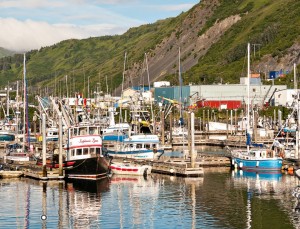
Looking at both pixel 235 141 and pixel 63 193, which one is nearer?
pixel 63 193

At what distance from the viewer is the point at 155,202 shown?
7250 cm

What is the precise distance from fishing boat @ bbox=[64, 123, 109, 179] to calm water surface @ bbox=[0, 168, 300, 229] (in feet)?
5.26

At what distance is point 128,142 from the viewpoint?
10506 centimetres

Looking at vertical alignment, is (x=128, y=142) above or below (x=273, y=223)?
above

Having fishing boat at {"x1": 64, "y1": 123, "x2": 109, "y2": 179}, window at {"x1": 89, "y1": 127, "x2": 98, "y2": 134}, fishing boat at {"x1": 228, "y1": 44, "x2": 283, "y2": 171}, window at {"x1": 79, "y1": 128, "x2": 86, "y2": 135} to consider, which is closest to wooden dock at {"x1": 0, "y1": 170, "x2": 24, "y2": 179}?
fishing boat at {"x1": 64, "y1": 123, "x2": 109, "y2": 179}

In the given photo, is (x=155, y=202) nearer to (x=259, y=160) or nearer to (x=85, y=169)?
(x=85, y=169)

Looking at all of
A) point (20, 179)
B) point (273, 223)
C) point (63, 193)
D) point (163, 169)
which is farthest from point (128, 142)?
point (273, 223)

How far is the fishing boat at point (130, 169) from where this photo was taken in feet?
296

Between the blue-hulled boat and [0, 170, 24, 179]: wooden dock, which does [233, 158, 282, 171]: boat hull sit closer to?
the blue-hulled boat

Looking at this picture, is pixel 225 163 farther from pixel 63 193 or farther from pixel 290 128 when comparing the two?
pixel 290 128

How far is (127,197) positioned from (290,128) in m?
73.9

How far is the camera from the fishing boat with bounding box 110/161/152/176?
296 feet

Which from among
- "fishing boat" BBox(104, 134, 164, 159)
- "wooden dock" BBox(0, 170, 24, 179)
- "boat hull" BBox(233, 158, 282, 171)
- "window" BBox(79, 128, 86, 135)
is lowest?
"wooden dock" BBox(0, 170, 24, 179)

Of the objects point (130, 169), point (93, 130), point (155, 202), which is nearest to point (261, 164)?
point (130, 169)
